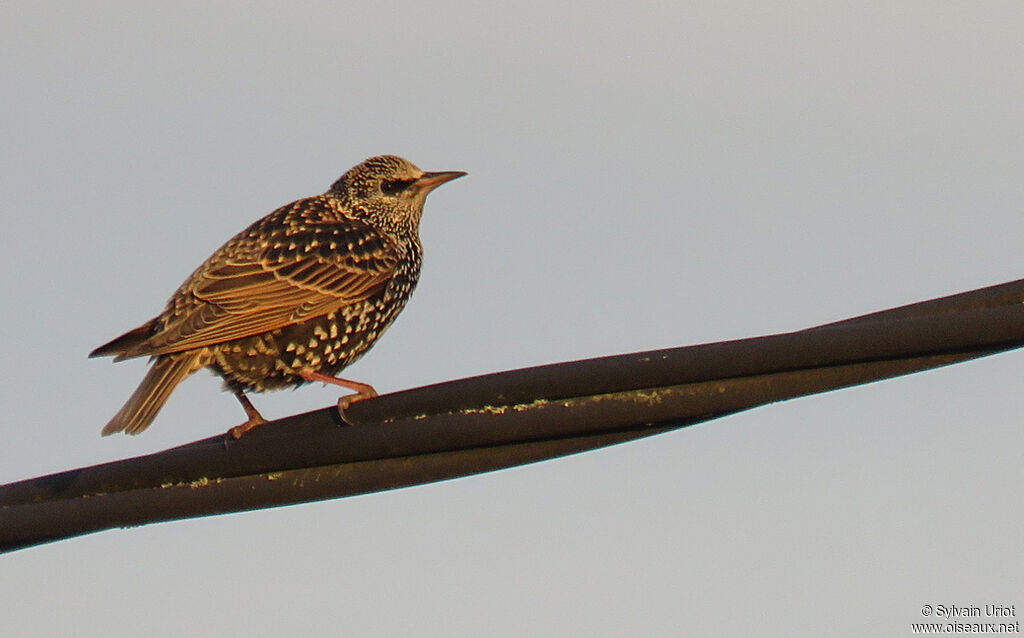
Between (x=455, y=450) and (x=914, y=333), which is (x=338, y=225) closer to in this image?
(x=455, y=450)

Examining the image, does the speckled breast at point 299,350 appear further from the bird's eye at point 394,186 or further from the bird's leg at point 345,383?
the bird's eye at point 394,186

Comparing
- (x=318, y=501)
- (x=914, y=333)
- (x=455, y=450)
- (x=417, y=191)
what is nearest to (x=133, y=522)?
(x=318, y=501)

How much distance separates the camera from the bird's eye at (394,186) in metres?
8.34

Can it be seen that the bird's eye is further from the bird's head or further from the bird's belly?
the bird's belly

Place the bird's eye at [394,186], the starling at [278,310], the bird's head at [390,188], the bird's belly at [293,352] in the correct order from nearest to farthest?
the starling at [278,310] → the bird's belly at [293,352] → the bird's head at [390,188] → the bird's eye at [394,186]

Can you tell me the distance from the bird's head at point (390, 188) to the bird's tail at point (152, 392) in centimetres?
188

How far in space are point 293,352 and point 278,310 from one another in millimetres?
200

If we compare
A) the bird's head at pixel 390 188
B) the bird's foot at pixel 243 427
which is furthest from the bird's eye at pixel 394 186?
the bird's foot at pixel 243 427

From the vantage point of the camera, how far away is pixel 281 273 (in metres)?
6.99

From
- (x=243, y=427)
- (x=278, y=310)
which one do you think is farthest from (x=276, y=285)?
(x=243, y=427)

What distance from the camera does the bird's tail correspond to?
6.13 metres

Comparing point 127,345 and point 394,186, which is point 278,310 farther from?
point 394,186

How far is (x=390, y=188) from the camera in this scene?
27.4 feet

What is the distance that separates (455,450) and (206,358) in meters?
2.90
